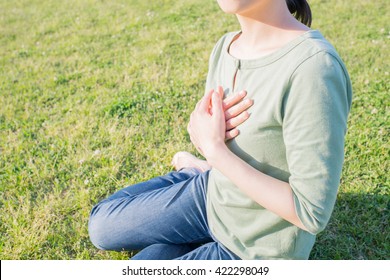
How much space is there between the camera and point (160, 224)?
248 cm

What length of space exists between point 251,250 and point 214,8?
650 cm

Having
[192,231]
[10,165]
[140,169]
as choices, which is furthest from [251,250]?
[10,165]

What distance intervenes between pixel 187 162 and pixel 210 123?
1491 mm

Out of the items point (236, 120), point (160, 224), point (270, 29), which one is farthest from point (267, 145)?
point (160, 224)

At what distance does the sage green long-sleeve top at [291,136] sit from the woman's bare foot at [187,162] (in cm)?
107

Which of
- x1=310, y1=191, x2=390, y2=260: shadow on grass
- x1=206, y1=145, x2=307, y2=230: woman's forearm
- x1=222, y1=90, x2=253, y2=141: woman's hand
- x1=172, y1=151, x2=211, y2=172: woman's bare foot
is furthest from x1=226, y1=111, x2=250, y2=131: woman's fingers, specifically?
x1=310, y1=191, x2=390, y2=260: shadow on grass

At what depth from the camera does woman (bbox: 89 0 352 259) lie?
1522mm

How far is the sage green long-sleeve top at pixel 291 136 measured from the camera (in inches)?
59.2

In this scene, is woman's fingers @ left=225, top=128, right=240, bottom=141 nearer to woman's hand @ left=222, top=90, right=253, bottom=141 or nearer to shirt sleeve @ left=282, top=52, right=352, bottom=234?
woman's hand @ left=222, top=90, right=253, bottom=141

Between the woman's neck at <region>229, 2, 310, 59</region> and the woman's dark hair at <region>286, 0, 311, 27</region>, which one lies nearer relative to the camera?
the woman's neck at <region>229, 2, 310, 59</region>

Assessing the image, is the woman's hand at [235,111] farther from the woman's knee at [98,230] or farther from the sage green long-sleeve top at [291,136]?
the woman's knee at [98,230]

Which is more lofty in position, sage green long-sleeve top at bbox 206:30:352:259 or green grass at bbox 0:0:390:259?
sage green long-sleeve top at bbox 206:30:352:259

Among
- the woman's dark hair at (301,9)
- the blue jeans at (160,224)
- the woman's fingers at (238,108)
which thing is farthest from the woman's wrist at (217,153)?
the woman's dark hair at (301,9)

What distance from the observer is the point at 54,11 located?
28.8ft
